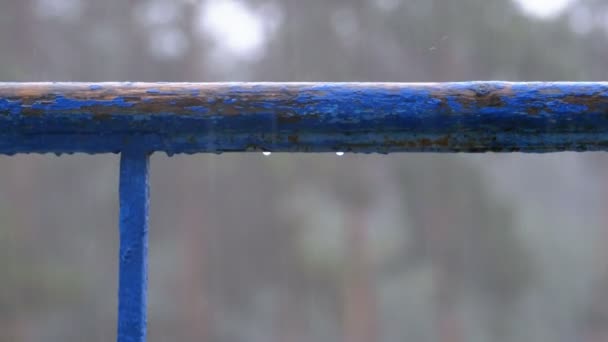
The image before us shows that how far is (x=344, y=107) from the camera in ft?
1.55

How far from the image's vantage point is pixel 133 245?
1.58ft

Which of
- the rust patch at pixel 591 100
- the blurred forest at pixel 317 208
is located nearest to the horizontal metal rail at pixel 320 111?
the rust patch at pixel 591 100

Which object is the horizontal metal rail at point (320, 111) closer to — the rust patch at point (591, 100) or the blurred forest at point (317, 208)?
the rust patch at point (591, 100)

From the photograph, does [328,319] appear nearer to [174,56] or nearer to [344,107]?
[174,56]

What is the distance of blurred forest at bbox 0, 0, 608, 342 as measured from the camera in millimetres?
8422

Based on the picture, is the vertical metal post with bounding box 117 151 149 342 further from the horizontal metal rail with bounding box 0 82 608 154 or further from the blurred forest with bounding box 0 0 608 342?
the blurred forest with bounding box 0 0 608 342

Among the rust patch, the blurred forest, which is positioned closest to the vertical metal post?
the rust patch

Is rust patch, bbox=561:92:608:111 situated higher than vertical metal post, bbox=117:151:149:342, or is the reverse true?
rust patch, bbox=561:92:608:111

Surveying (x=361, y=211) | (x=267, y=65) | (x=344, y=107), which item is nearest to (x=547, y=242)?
(x=361, y=211)

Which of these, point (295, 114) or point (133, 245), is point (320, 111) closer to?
point (295, 114)

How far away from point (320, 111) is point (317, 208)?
361 inches

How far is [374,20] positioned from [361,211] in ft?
6.91

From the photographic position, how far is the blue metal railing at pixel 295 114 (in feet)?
1.55

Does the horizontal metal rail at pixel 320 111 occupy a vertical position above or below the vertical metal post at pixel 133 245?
above
